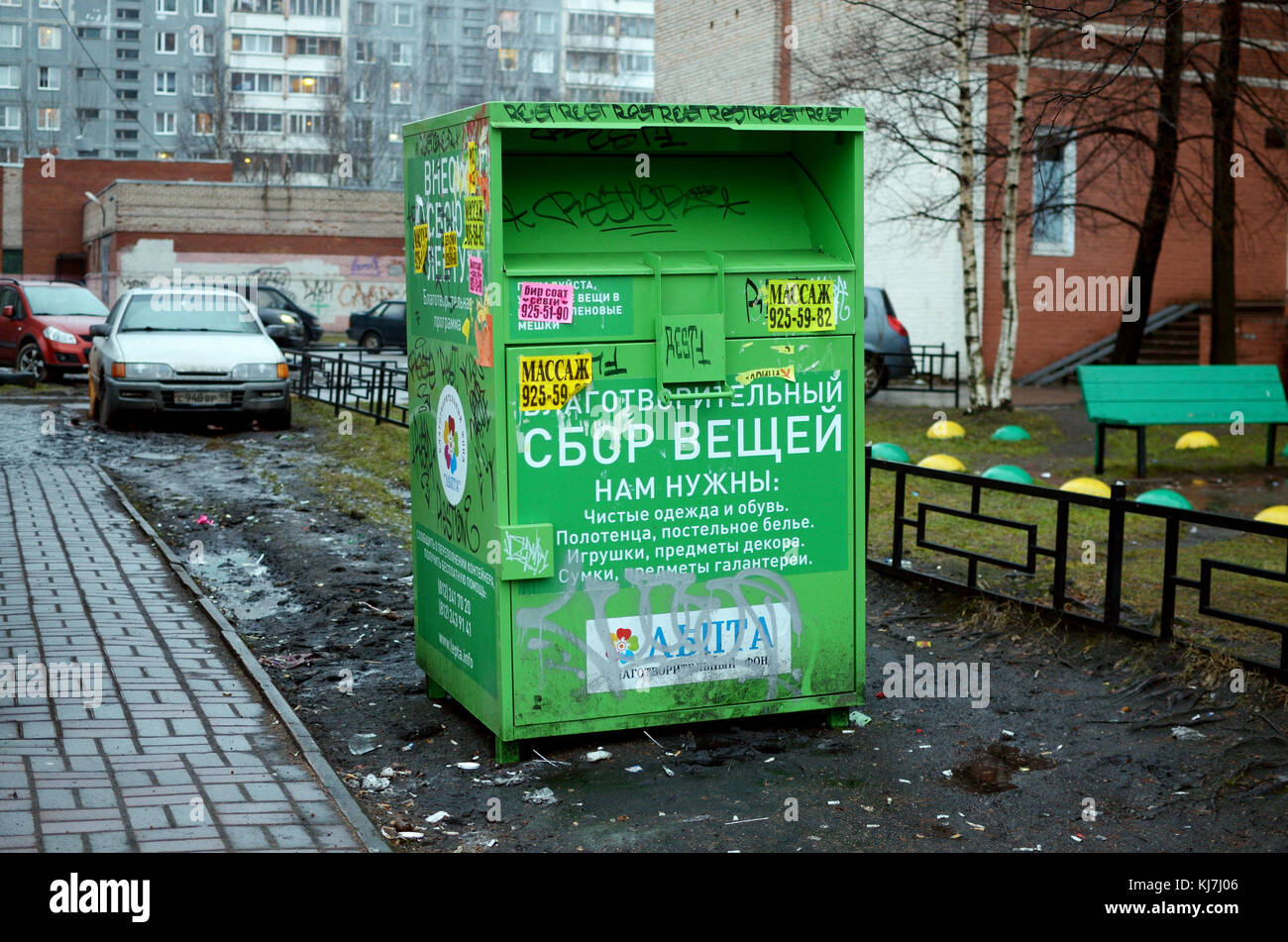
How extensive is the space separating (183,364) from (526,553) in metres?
10.9

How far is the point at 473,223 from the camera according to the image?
5051 mm

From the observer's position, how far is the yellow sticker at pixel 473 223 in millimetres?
4977

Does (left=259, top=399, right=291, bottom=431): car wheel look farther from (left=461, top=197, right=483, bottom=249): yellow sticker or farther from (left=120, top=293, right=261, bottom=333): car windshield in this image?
(left=461, top=197, right=483, bottom=249): yellow sticker

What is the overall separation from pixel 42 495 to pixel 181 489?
3.79ft

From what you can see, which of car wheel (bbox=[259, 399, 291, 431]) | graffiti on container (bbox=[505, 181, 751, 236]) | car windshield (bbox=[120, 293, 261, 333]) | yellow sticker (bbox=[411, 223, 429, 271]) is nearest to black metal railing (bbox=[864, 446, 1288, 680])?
graffiti on container (bbox=[505, 181, 751, 236])

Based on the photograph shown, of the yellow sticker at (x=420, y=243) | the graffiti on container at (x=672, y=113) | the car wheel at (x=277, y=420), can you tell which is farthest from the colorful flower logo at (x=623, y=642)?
the car wheel at (x=277, y=420)

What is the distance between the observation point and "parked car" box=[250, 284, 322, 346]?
30.4 meters

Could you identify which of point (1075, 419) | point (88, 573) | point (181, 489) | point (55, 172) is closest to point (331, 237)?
point (55, 172)

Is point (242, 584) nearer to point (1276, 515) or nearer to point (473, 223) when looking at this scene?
point (473, 223)

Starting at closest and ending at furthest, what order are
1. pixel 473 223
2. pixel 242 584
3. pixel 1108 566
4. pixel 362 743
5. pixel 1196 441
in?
pixel 473 223
pixel 362 743
pixel 1108 566
pixel 242 584
pixel 1196 441

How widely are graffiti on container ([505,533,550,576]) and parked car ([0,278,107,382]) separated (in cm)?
1742

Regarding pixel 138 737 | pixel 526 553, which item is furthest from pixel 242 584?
pixel 526 553

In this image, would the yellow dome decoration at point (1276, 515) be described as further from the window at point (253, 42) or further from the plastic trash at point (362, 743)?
the window at point (253, 42)

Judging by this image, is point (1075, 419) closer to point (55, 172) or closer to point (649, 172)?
point (649, 172)
